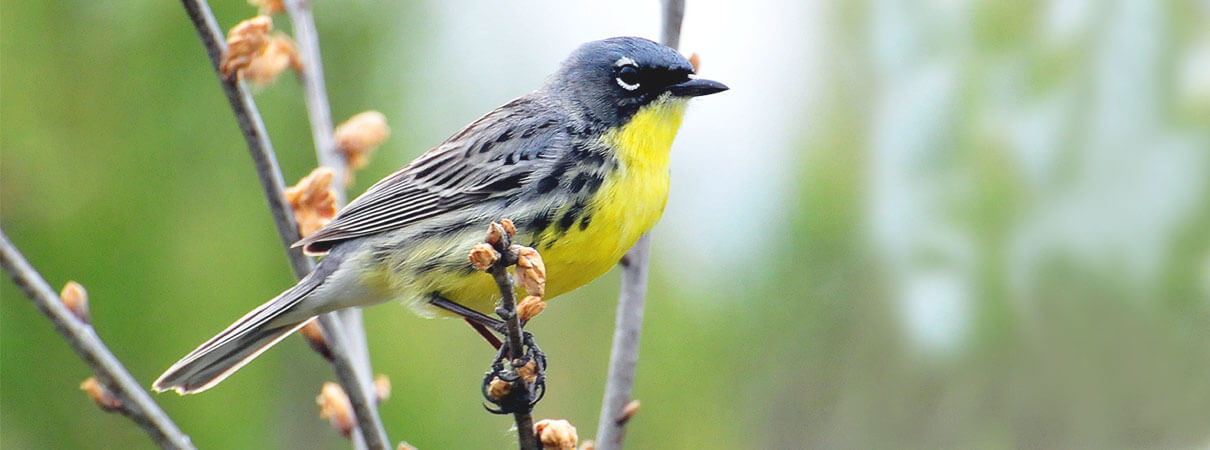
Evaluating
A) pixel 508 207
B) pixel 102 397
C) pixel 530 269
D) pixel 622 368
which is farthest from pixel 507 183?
pixel 102 397

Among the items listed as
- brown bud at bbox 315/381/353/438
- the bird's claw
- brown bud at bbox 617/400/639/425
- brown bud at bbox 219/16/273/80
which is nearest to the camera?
the bird's claw

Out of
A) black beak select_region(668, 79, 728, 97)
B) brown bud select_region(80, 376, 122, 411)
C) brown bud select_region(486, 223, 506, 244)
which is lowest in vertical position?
brown bud select_region(80, 376, 122, 411)

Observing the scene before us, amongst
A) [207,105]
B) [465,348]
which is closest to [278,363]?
[465,348]

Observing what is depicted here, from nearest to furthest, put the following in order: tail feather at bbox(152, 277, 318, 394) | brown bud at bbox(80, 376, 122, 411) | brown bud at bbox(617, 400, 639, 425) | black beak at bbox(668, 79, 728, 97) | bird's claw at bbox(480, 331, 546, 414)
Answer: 1. bird's claw at bbox(480, 331, 546, 414)
2. brown bud at bbox(80, 376, 122, 411)
3. brown bud at bbox(617, 400, 639, 425)
4. tail feather at bbox(152, 277, 318, 394)
5. black beak at bbox(668, 79, 728, 97)

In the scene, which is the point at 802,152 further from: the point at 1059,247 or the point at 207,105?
the point at 207,105

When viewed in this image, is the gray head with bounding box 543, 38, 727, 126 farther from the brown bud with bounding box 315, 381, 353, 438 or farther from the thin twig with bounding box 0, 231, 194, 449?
the thin twig with bounding box 0, 231, 194, 449

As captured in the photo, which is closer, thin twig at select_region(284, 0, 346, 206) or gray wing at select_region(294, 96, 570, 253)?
thin twig at select_region(284, 0, 346, 206)

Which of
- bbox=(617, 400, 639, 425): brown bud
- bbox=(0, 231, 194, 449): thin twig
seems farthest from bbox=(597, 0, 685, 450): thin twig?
bbox=(0, 231, 194, 449): thin twig
